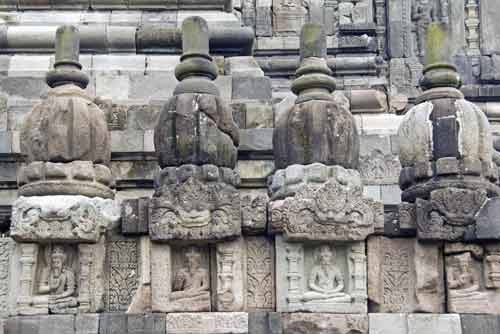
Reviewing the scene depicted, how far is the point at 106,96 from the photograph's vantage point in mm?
11562

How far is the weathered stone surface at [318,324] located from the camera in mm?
8836

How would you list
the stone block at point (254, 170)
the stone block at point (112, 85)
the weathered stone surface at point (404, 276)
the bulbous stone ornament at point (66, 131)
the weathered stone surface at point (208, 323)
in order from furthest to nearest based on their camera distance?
the stone block at point (112, 85), the stone block at point (254, 170), the bulbous stone ornament at point (66, 131), the weathered stone surface at point (404, 276), the weathered stone surface at point (208, 323)

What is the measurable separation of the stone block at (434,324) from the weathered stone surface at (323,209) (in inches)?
32.7

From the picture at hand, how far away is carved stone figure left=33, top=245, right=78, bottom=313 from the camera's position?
8961mm

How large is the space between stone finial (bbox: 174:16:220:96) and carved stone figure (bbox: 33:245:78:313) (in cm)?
180

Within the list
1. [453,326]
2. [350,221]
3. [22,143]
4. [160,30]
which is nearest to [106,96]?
[160,30]

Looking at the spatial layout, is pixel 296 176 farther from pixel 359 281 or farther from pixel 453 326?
pixel 453 326

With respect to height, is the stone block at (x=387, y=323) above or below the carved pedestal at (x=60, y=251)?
below

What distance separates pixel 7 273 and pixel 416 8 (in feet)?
40.6

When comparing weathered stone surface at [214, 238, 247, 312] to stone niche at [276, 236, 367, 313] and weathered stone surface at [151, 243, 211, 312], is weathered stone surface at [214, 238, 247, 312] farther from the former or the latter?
stone niche at [276, 236, 367, 313]

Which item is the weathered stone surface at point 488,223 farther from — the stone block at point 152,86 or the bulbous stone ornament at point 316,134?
the stone block at point 152,86

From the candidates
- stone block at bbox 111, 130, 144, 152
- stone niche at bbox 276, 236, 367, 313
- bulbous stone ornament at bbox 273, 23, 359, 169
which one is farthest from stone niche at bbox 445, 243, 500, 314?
stone block at bbox 111, 130, 144, 152

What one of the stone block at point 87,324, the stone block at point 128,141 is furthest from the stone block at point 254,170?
the stone block at point 87,324

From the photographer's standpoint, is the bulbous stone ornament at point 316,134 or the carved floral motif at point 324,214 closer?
the carved floral motif at point 324,214
